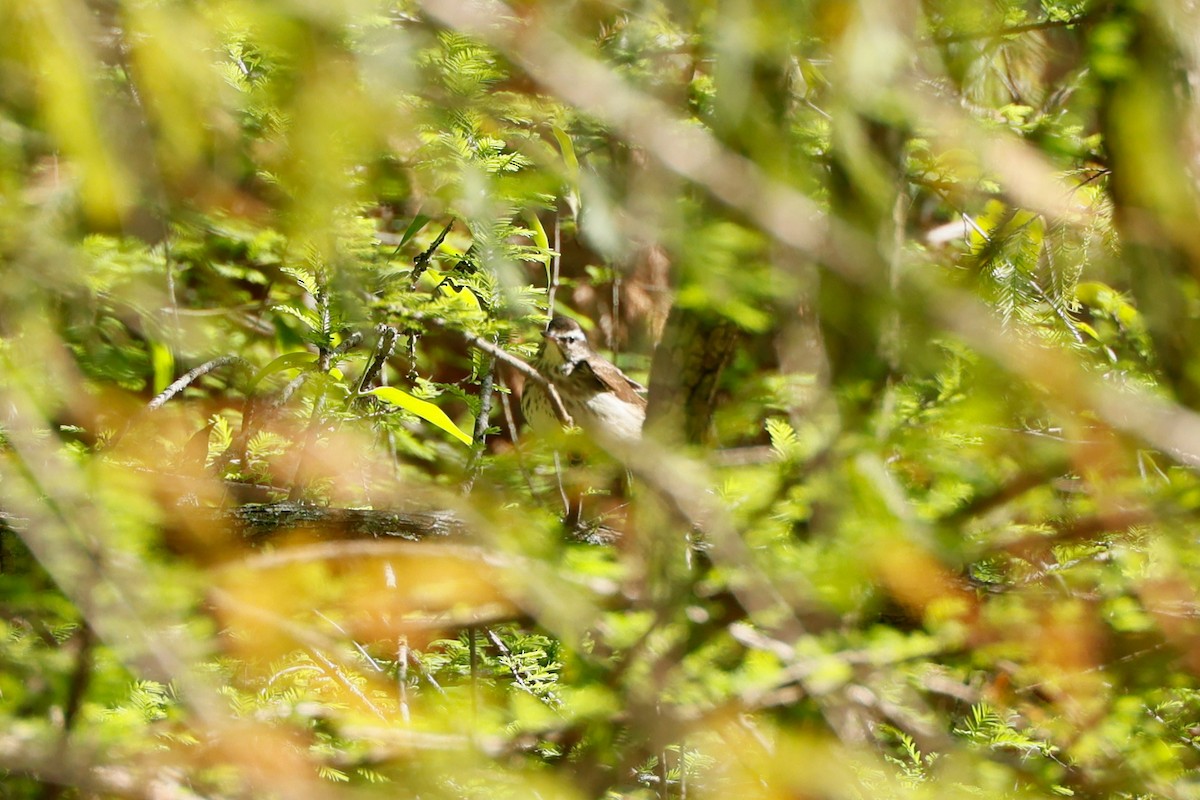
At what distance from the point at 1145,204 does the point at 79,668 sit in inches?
89.4

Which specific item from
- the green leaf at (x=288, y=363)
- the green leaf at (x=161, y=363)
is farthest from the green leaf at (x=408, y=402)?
the green leaf at (x=161, y=363)

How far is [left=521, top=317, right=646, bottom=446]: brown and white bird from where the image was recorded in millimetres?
4105

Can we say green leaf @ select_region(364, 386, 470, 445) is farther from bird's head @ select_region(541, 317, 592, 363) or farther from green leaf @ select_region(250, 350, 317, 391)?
bird's head @ select_region(541, 317, 592, 363)

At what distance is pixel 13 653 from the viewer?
2.02 m

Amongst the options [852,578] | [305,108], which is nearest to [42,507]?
[305,108]

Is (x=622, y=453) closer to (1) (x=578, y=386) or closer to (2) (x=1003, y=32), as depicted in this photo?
(2) (x=1003, y=32)

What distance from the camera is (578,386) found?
4168 mm

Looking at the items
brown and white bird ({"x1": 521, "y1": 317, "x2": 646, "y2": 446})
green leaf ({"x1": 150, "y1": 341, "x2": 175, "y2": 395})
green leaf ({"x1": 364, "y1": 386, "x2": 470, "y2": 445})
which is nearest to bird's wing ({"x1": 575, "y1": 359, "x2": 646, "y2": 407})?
brown and white bird ({"x1": 521, "y1": 317, "x2": 646, "y2": 446})

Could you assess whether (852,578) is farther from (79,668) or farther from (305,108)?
(79,668)

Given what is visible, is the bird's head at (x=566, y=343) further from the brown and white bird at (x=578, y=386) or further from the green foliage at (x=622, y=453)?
the green foliage at (x=622, y=453)

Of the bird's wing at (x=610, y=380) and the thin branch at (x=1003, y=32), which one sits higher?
the thin branch at (x=1003, y=32)

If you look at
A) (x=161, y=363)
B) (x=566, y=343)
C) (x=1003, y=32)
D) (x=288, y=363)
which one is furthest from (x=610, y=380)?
(x=1003, y=32)

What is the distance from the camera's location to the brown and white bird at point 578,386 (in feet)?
13.5

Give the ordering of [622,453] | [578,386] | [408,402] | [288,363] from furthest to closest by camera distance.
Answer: [578,386], [288,363], [408,402], [622,453]
